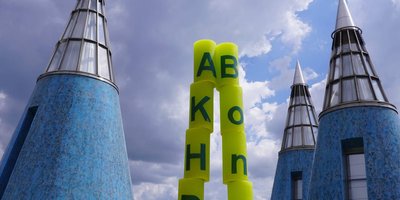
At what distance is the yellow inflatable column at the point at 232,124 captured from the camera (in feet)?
70.1

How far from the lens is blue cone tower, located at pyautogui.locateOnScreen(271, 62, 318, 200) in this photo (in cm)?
3306

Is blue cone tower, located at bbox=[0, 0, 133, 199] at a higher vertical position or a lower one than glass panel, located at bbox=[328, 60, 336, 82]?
lower

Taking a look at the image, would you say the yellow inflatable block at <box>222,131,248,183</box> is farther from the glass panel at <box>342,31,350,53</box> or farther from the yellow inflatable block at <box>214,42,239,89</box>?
the glass panel at <box>342,31,350,53</box>

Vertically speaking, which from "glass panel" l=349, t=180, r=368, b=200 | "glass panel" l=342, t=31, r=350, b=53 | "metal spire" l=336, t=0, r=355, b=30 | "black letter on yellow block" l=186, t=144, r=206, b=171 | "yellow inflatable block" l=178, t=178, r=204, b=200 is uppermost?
"metal spire" l=336, t=0, r=355, b=30

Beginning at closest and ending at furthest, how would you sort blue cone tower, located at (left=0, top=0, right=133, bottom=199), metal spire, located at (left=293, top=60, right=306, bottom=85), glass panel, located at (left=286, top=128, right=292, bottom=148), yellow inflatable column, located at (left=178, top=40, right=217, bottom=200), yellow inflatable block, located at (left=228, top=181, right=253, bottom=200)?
blue cone tower, located at (left=0, top=0, right=133, bottom=199) → yellow inflatable column, located at (left=178, top=40, right=217, bottom=200) → yellow inflatable block, located at (left=228, top=181, right=253, bottom=200) → glass panel, located at (left=286, top=128, right=292, bottom=148) → metal spire, located at (left=293, top=60, right=306, bottom=85)

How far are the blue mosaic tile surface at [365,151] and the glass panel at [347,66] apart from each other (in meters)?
2.75

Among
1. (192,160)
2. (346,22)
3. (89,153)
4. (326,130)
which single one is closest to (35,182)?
(89,153)

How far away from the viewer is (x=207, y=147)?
21938 millimetres

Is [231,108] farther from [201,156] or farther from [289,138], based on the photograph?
[289,138]

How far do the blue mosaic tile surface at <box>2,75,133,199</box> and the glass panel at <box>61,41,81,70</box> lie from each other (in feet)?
2.50

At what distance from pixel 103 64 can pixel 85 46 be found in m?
1.39

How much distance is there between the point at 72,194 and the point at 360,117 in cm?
1459

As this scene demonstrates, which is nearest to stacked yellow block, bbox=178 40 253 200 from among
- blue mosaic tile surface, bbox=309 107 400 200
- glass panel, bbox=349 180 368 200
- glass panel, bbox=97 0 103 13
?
blue mosaic tile surface, bbox=309 107 400 200

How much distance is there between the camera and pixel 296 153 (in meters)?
33.6
